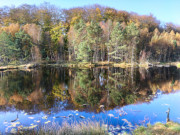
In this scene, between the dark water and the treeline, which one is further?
the treeline

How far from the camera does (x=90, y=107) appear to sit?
7.89 metres

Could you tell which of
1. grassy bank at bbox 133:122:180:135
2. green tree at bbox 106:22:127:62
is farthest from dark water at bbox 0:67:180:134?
green tree at bbox 106:22:127:62

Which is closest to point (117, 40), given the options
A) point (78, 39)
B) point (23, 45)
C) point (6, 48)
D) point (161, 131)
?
point (78, 39)

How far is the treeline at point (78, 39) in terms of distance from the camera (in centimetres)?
3277

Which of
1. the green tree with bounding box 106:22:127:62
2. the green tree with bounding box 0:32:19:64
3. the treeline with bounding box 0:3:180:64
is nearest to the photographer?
the green tree with bounding box 0:32:19:64

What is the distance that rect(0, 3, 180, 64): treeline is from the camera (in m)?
32.8

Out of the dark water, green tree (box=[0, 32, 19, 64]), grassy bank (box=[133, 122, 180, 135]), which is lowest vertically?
the dark water

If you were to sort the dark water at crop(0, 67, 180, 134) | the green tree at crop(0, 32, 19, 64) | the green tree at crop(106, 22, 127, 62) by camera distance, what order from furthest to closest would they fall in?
the green tree at crop(106, 22, 127, 62) → the green tree at crop(0, 32, 19, 64) → the dark water at crop(0, 67, 180, 134)

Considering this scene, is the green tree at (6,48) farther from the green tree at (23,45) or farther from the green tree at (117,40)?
the green tree at (117,40)

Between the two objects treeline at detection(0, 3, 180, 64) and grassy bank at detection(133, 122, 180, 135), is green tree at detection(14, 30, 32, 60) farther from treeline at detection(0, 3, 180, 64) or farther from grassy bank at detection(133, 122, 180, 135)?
grassy bank at detection(133, 122, 180, 135)

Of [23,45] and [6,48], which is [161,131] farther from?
[23,45]

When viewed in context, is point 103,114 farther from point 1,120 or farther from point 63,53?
point 63,53

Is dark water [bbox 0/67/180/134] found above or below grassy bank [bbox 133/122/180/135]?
below

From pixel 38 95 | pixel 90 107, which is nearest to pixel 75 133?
pixel 90 107
